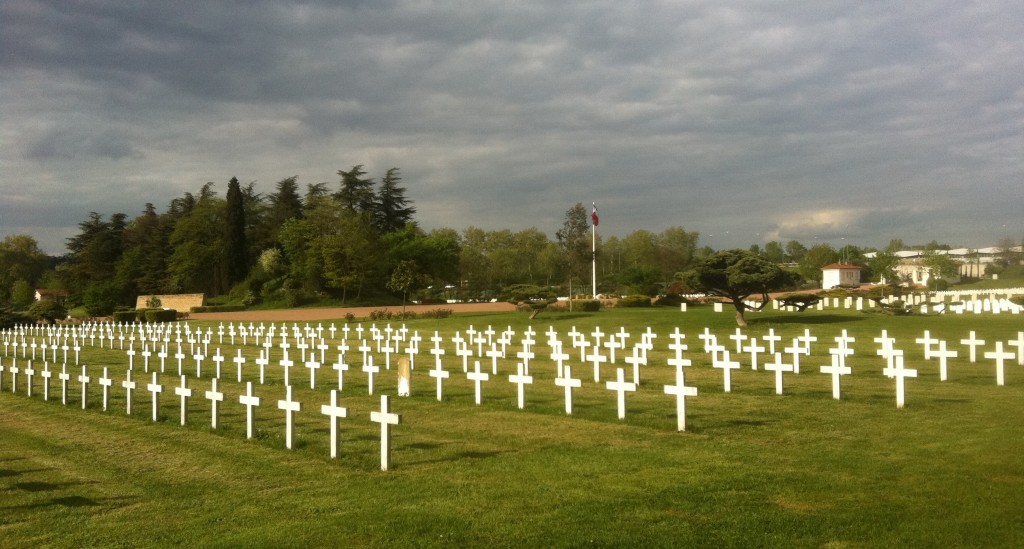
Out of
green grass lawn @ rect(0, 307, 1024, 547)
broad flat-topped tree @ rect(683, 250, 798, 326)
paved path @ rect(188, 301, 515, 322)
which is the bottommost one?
green grass lawn @ rect(0, 307, 1024, 547)

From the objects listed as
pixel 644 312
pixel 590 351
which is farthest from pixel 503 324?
pixel 590 351

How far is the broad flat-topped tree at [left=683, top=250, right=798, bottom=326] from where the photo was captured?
113 ft

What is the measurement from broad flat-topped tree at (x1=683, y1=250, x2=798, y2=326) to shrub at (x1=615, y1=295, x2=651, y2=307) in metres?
14.1

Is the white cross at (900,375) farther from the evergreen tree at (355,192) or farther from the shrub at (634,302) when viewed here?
the evergreen tree at (355,192)

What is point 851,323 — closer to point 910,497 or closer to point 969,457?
point 969,457

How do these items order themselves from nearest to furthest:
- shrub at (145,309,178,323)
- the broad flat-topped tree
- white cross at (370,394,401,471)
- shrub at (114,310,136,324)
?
white cross at (370,394,401,471), the broad flat-topped tree, shrub at (145,309,178,323), shrub at (114,310,136,324)

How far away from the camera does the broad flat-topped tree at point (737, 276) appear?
34500 millimetres

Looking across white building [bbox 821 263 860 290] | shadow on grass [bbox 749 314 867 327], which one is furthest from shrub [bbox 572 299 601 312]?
white building [bbox 821 263 860 290]

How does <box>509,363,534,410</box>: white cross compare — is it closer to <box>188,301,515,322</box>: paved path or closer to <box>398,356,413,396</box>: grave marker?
<box>398,356,413,396</box>: grave marker

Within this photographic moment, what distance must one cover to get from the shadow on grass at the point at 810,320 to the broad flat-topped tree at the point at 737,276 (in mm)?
1236

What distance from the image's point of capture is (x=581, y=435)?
1135 cm

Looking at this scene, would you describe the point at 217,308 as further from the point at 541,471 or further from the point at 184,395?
the point at 541,471

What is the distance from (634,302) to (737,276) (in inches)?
660

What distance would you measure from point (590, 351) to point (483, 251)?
303 ft
